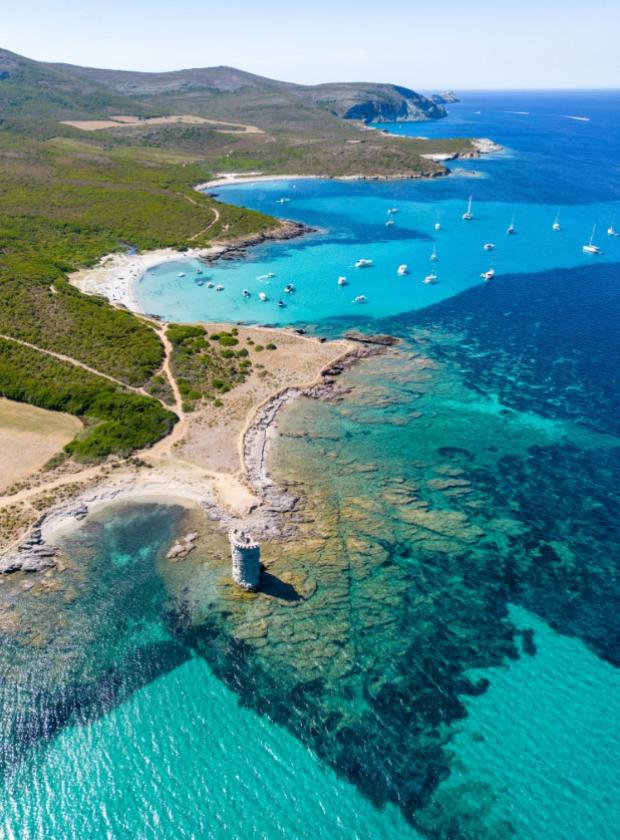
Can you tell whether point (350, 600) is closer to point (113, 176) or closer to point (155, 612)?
point (155, 612)

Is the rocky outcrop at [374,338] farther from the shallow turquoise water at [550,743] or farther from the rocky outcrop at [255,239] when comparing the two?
the shallow turquoise water at [550,743]

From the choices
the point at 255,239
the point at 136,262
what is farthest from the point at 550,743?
the point at 255,239

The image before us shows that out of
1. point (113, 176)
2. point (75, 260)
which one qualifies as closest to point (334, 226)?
point (75, 260)

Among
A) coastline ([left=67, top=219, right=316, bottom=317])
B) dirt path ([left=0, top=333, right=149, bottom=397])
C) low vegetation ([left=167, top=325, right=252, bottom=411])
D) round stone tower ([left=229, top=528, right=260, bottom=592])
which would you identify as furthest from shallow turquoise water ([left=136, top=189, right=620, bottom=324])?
round stone tower ([left=229, top=528, right=260, bottom=592])

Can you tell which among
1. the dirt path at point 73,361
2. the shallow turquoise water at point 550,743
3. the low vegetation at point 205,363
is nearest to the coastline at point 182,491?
the low vegetation at point 205,363

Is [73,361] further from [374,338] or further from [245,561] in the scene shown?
[245,561]

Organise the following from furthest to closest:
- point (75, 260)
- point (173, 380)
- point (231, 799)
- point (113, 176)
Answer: point (113, 176)
point (75, 260)
point (173, 380)
point (231, 799)
